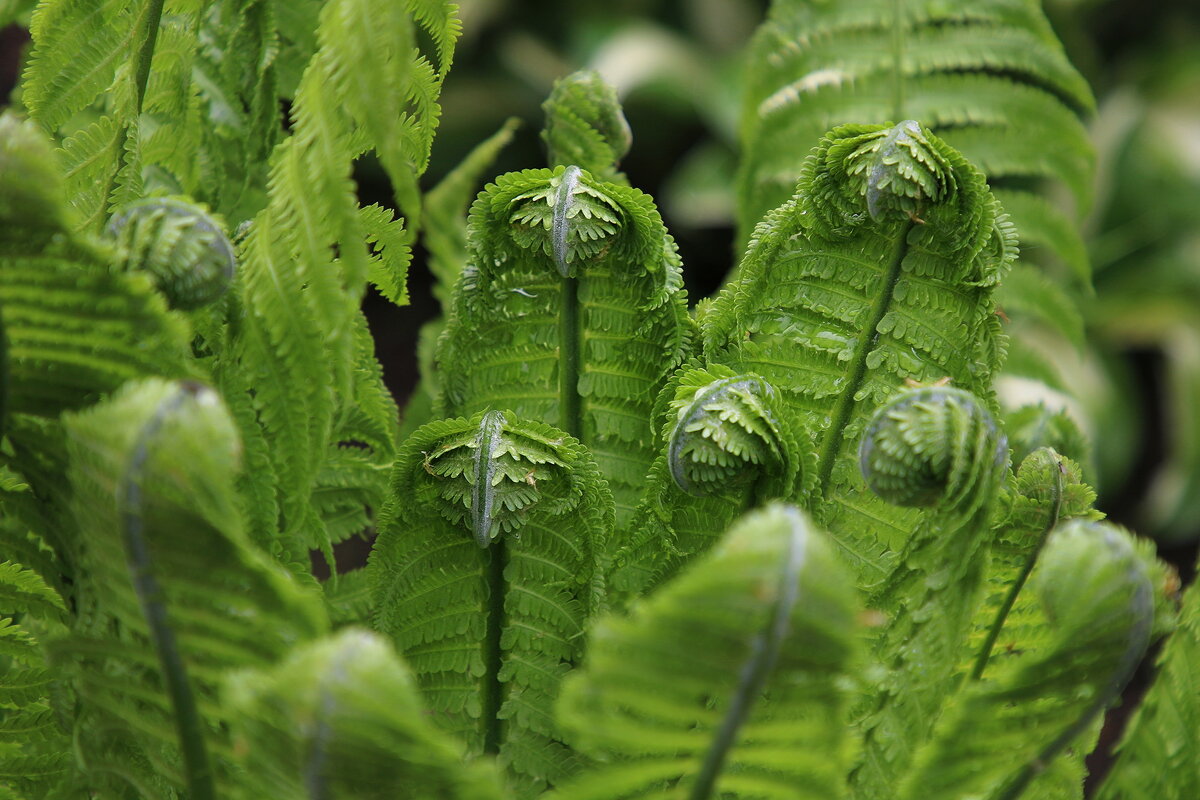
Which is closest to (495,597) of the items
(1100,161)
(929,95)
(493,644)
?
(493,644)

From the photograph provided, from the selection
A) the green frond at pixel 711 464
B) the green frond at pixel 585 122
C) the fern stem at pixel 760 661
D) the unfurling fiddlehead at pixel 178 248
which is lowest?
the fern stem at pixel 760 661

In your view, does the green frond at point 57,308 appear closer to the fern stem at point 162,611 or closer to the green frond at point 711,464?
the fern stem at point 162,611

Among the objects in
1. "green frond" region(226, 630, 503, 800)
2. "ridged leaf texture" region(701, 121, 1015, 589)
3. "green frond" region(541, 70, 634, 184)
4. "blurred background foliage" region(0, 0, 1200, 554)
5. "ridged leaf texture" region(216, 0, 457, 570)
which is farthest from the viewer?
"blurred background foliage" region(0, 0, 1200, 554)

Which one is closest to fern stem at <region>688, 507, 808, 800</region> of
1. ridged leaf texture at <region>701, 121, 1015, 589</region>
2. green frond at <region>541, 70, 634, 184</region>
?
ridged leaf texture at <region>701, 121, 1015, 589</region>

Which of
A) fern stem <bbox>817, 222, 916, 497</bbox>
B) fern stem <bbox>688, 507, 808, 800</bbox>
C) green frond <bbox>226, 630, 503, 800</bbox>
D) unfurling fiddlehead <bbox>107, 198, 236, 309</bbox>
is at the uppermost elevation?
fern stem <bbox>817, 222, 916, 497</bbox>

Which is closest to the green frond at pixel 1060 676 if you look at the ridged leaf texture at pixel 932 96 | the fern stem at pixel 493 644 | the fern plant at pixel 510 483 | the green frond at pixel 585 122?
the fern plant at pixel 510 483

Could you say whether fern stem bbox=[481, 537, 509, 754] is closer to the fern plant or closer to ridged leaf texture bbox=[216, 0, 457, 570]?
A: the fern plant

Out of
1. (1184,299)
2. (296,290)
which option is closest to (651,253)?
(296,290)

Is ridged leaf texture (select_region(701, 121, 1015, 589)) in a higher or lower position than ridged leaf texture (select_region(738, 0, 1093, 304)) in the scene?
lower
